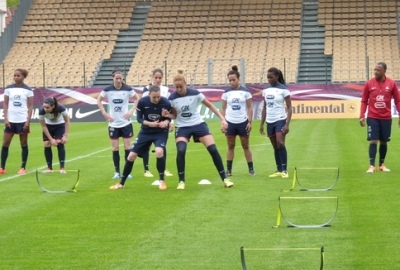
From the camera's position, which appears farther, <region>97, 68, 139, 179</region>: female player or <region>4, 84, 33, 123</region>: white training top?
<region>4, 84, 33, 123</region>: white training top

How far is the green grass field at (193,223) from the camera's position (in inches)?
345

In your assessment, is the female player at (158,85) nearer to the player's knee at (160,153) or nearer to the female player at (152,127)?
the female player at (152,127)

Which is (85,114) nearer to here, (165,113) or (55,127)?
(55,127)

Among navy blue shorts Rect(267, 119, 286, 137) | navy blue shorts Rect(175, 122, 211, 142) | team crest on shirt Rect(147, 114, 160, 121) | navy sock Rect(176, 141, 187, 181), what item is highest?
team crest on shirt Rect(147, 114, 160, 121)

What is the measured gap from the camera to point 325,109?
139ft

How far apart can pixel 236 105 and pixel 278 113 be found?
75 centimetres

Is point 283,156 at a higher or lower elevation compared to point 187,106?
lower

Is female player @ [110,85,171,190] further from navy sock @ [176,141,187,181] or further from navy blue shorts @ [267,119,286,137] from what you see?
navy blue shorts @ [267,119,286,137]

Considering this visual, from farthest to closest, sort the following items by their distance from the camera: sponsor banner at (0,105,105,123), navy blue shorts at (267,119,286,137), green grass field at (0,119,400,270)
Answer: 1. sponsor banner at (0,105,105,123)
2. navy blue shorts at (267,119,286,137)
3. green grass field at (0,119,400,270)

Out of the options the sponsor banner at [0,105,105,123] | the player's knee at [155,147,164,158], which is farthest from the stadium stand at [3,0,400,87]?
the player's knee at [155,147,164,158]

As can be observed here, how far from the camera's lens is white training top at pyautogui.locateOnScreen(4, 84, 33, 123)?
18203 mm

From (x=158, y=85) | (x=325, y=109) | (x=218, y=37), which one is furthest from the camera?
(x=218, y=37)

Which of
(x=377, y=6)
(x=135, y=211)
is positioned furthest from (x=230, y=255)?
(x=377, y=6)

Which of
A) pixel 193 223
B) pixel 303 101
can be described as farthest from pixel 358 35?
pixel 193 223
